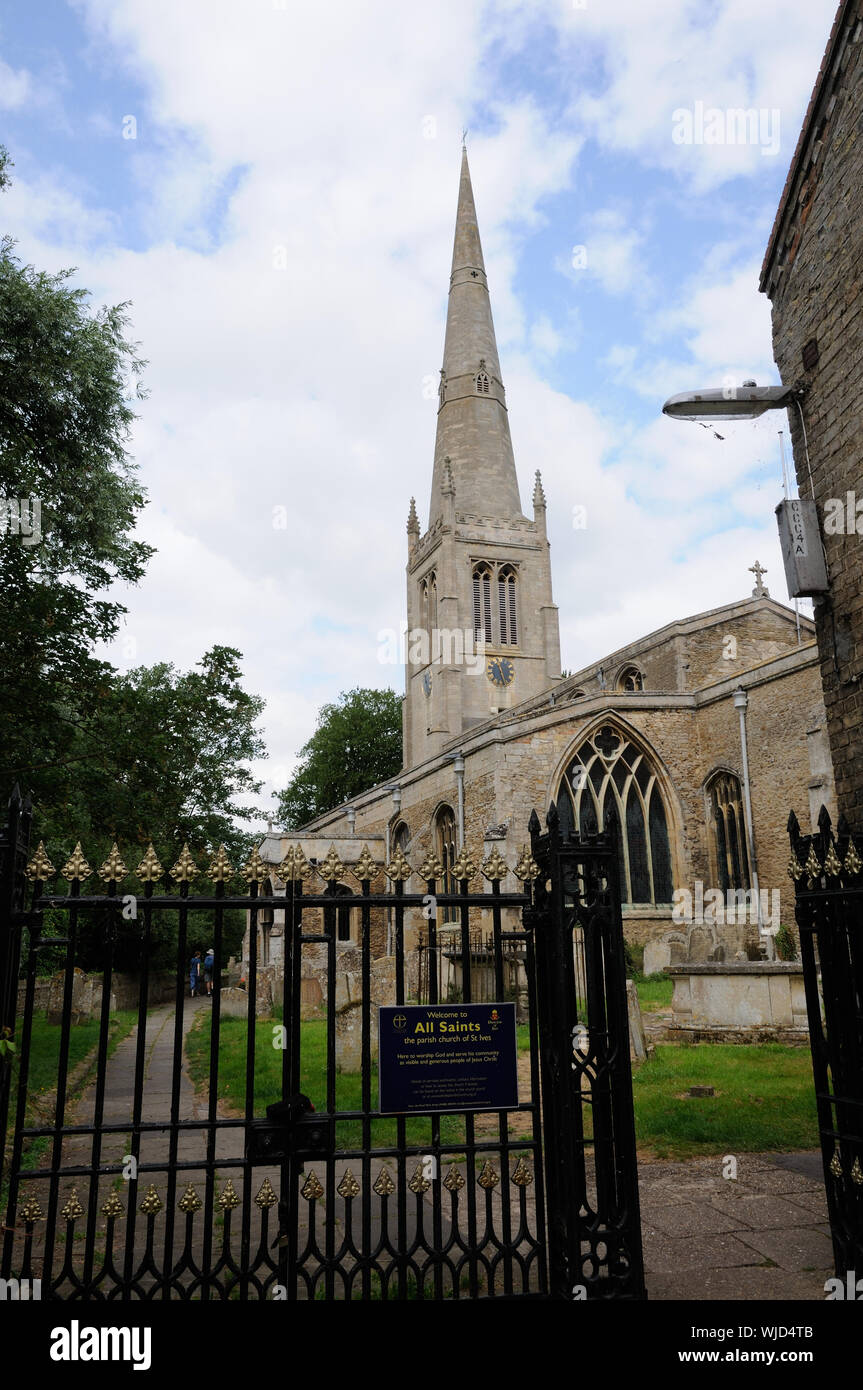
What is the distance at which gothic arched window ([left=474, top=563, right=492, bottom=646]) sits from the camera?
4266cm

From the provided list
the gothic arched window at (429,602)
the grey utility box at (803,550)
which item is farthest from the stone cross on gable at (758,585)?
the grey utility box at (803,550)

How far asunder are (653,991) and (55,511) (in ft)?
45.6

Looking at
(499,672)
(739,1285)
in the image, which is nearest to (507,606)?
(499,672)

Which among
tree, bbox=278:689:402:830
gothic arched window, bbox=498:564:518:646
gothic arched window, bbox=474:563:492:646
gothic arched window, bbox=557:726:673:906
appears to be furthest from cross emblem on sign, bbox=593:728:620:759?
tree, bbox=278:689:402:830

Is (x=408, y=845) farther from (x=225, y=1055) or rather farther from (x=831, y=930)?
(x=831, y=930)

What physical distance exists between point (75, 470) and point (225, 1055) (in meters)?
8.56

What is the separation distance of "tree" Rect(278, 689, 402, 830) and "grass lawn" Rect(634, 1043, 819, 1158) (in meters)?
41.4

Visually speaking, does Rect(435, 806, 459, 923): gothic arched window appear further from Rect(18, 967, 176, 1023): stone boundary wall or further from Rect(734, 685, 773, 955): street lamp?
Rect(18, 967, 176, 1023): stone boundary wall

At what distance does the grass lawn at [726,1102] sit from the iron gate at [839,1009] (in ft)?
9.31

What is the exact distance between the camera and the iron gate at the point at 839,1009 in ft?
14.8

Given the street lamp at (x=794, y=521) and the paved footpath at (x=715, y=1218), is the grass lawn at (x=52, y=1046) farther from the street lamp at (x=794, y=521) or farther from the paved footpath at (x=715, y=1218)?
the street lamp at (x=794, y=521)

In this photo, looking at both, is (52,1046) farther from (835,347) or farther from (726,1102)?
(835,347)
